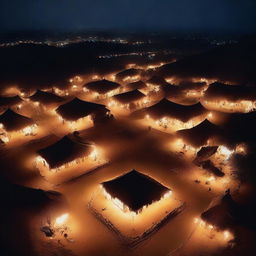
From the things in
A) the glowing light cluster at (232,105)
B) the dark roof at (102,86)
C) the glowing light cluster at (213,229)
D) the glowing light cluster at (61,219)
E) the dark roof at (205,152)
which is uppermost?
the dark roof at (102,86)

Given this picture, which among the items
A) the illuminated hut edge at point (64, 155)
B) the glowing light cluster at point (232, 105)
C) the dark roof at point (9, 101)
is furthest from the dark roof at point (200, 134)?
the dark roof at point (9, 101)

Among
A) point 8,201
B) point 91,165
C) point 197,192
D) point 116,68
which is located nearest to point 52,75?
point 116,68

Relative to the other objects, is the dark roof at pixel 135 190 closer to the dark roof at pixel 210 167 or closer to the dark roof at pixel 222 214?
the dark roof at pixel 222 214

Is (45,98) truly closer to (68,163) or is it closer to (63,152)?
(63,152)

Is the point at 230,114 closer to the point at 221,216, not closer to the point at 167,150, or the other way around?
the point at 167,150

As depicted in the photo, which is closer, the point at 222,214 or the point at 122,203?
the point at 222,214

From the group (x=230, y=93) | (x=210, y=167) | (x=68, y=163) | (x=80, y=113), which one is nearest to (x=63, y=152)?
(x=68, y=163)

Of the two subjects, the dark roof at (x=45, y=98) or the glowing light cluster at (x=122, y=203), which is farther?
the dark roof at (x=45, y=98)
